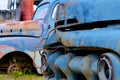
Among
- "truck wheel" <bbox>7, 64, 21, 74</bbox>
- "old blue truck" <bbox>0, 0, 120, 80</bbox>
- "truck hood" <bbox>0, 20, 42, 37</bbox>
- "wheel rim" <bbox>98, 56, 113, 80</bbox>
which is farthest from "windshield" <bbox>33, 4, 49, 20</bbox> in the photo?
"wheel rim" <bbox>98, 56, 113, 80</bbox>

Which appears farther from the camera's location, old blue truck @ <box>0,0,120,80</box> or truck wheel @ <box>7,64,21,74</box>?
truck wheel @ <box>7,64,21,74</box>

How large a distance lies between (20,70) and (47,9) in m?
1.71

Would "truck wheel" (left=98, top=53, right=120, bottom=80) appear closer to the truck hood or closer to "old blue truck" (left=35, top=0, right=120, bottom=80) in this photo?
"old blue truck" (left=35, top=0, right=120, bottom=80)

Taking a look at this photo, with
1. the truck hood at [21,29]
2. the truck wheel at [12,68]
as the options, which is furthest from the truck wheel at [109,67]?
the truck wheel at [12,68]

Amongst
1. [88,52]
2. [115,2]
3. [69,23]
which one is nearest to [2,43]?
[69,23]

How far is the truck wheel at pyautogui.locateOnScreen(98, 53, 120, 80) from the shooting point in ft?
9.68

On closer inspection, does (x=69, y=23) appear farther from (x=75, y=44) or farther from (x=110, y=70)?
(x=110, y=70)

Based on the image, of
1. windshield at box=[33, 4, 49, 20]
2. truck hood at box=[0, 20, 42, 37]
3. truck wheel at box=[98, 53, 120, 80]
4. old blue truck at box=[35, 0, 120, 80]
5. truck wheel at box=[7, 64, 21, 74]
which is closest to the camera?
truck wheel at box=[98, 53, 120, 80]

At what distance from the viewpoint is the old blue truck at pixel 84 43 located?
3.14 m

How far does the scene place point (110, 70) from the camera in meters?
3.01

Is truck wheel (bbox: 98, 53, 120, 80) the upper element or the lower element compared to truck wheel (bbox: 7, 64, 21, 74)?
upper

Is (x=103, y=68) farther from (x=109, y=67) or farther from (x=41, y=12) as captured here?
(x=41, y=12)

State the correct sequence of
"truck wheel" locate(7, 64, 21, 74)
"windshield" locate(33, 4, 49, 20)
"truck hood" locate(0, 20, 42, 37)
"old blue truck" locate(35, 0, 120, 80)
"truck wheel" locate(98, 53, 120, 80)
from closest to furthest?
"truck wheel" locate(98, 53, 120, 80) < "old blue truck" locate(35, 0, 120, 80) < "windshield" locate(33, 4, 49, 20) < "truck hood" locate(0, 20, 42, 37) < "truck wheel" locate(7, 64, 21, 74)

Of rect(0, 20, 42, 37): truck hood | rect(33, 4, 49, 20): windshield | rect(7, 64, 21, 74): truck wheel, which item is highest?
rect(33, 4, 49, 20): windshield
